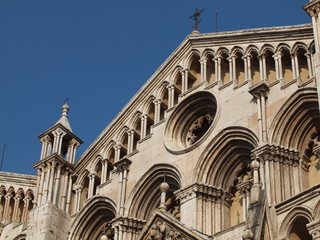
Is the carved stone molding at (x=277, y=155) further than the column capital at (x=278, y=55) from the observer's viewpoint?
No

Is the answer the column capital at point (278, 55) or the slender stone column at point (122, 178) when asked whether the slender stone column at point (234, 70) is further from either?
the slender stone column at point (122, 178)

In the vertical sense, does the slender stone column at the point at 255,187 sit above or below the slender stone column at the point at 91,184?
below

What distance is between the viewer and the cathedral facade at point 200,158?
95.8ft

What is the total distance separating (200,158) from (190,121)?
9.02ft

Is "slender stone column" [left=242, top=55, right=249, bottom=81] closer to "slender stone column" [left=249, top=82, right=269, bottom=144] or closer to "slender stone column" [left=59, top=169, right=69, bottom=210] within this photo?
"slender stone column" [left=249, top=82, right=269, bottom=144]

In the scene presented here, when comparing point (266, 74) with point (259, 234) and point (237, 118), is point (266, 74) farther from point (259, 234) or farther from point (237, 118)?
point (259, 234)

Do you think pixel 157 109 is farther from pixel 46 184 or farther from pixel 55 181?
pixel 46 184

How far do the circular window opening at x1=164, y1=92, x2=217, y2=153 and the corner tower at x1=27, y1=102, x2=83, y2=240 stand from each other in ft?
17.8

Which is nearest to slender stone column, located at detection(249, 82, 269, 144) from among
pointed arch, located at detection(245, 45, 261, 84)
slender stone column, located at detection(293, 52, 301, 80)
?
slender stone column, located at detection(293, 52, 301, 80)

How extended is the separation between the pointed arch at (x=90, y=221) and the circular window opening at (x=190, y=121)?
13.5ft

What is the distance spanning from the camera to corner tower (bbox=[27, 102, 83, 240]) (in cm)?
3609

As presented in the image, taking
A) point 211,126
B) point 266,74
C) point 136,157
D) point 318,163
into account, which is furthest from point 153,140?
point 318,163

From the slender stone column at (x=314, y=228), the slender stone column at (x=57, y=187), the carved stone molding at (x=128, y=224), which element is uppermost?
the slender stone column at (x=57, y=187)

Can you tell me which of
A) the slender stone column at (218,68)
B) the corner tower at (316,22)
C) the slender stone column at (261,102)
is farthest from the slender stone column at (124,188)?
the corner tower at (316,22)
